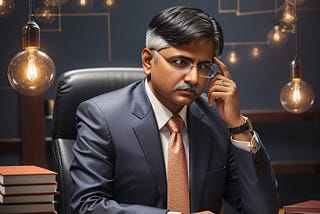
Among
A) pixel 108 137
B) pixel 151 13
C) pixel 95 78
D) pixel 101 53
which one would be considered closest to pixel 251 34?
pixel 151 13

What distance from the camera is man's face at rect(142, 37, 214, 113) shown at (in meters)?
2.04

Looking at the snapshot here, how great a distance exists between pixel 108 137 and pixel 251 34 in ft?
7.84

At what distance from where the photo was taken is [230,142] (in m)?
2.30

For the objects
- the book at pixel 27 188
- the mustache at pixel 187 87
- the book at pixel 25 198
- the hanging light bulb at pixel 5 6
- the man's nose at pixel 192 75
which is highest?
the hanging light bulb at pixel 5 6

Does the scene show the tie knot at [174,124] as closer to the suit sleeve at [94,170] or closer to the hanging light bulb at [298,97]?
the suit sleeve at [94,170]

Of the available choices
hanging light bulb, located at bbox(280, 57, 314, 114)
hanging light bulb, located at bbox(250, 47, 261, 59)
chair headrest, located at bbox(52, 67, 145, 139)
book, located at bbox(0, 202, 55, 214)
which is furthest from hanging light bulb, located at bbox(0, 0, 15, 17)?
hanging light bulb, located at bbox(250, 47, 261, 59)

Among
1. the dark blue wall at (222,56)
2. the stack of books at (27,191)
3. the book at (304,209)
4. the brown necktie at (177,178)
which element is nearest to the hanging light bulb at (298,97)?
the dark blue wall at (222,56)

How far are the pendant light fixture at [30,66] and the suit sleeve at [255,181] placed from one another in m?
0.86

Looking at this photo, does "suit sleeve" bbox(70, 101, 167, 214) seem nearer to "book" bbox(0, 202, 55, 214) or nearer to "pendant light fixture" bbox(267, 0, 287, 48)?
"book" bbox(0, 202, 55, 214)

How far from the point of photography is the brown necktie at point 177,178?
2.10 m

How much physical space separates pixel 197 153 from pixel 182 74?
304mm

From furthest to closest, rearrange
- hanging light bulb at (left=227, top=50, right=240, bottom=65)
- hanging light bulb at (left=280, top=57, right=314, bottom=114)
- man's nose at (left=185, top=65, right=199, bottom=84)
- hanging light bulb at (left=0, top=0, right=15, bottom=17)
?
hanging light bulb at (left=227, top=50, right=240, bottom=65)
hanging light bulb at (left=280, top=57, right=314, bottom=114)
hanging light bulb at (left=0, top=0, right=15, bottom=17)
man's nose at (left=185, top=65, right=199, bottom=84)

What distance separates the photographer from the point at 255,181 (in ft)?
6.99

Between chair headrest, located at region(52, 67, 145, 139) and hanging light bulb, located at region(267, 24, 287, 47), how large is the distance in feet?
6.55
